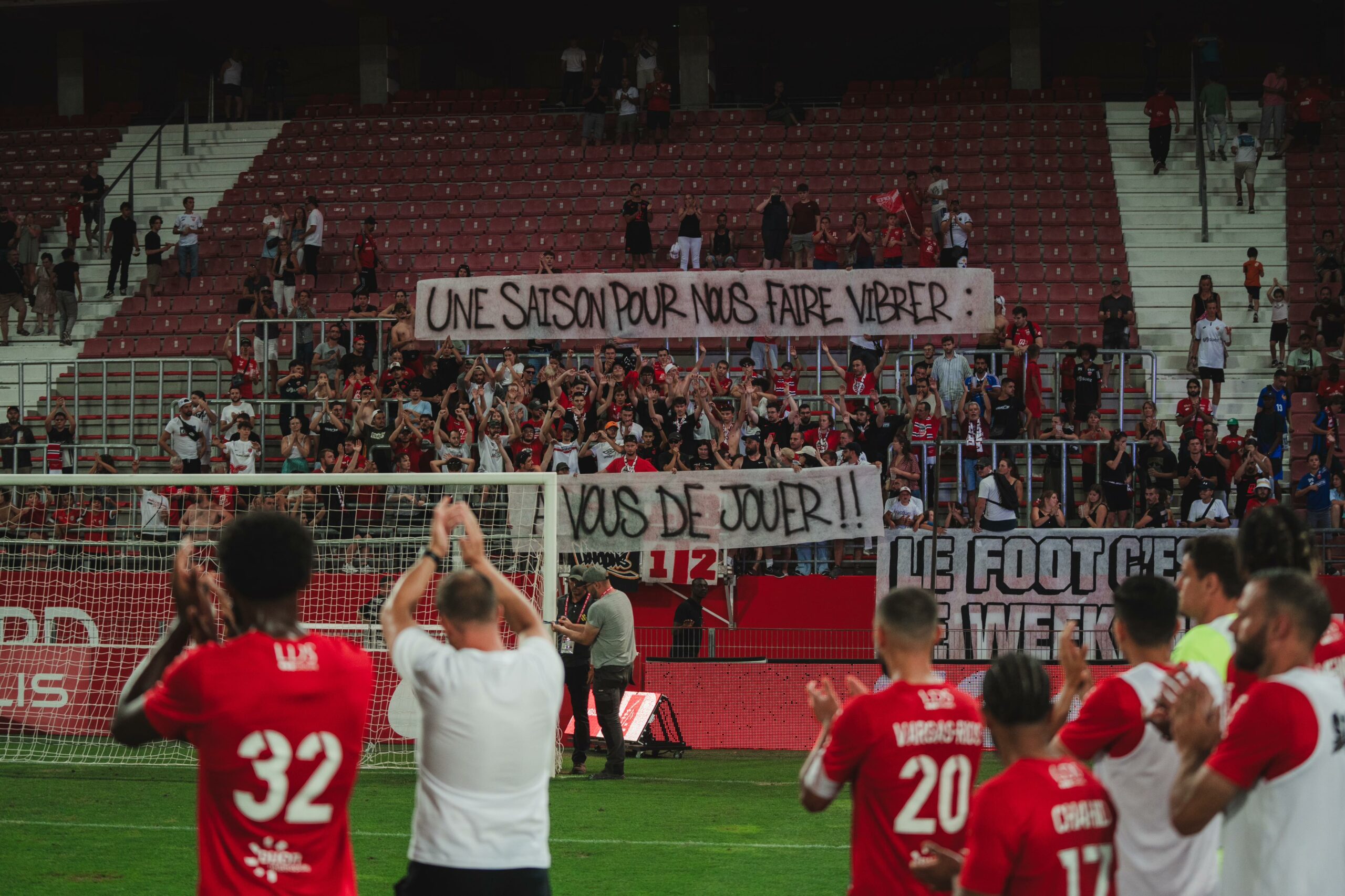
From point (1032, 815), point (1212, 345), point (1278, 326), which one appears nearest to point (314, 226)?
point (1212, 345)

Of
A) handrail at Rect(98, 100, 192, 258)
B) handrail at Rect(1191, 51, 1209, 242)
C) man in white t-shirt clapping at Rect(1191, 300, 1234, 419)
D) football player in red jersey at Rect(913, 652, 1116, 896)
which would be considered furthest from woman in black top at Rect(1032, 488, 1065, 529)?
handrail at Rect(98, 100, 192, 258)

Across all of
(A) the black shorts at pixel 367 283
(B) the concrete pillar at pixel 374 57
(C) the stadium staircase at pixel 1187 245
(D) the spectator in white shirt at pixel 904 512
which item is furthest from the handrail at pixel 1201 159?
(B) the concrete pillar at pixel 374 57

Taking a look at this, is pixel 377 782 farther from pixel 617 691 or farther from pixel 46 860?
pixel 46 860

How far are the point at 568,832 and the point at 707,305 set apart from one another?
11.1 metres

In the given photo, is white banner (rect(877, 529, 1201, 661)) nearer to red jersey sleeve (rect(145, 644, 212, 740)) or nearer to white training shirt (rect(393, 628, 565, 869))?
white training shirt (rect(393, 628, 565, 869))

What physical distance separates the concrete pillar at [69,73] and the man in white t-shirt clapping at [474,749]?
32.0 metres

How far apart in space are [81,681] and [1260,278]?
18030 mm

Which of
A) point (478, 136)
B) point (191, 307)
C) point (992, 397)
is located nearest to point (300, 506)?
point (992, 397)

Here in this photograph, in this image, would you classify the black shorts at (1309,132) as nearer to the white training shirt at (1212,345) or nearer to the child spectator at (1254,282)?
the child spectator at (1254,282)

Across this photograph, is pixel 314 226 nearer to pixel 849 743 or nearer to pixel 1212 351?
pixel 1212 351

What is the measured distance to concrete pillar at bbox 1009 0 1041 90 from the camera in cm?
2923

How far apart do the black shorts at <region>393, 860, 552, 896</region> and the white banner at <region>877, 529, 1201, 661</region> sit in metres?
12.0

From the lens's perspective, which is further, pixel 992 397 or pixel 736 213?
pixel 736 213

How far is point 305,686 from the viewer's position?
4070 millimetres
